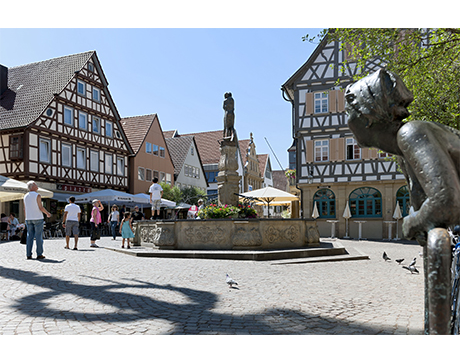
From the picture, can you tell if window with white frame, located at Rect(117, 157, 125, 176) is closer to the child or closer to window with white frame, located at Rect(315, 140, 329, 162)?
window with white frame, located at Rect(315, 140, 329, 162)

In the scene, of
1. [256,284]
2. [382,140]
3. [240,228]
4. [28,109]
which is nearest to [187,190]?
[28,109]

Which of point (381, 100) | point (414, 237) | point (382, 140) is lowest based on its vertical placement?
point (414, 237)

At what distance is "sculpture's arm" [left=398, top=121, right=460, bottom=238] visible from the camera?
1.61 meters

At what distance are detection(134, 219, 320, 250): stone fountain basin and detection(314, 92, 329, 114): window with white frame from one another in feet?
47.8

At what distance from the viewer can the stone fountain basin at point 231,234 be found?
11.0 metres

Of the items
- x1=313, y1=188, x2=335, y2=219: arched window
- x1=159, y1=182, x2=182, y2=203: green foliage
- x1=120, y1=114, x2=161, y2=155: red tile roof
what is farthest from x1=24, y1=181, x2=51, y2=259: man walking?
x1=120, y1=114, x2=161, y2=155: red tile roof

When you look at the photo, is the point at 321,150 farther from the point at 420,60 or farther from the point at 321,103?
the point at 420,60

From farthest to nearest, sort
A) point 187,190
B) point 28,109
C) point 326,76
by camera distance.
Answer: point 187,190, point 28,109, point 326,76

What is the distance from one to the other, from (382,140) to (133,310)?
361 cm

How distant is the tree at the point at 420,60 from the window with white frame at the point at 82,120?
22.7m

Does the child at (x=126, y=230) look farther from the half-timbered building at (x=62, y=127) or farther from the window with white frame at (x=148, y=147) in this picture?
the window with white frame at (x=148, y=147)
